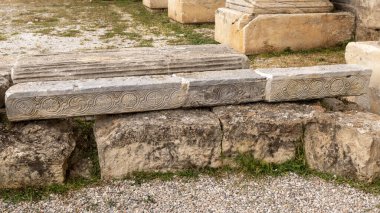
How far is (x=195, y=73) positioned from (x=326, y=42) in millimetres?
4134

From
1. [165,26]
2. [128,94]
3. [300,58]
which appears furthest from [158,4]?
[128,94]

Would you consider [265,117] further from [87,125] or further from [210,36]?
[210,36]

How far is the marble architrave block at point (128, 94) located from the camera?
3674 mm

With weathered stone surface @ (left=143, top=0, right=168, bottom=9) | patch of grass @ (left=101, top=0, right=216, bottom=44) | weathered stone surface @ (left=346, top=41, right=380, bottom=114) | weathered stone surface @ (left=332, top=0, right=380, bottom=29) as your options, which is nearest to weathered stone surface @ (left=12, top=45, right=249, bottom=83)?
weathered stone surface @ (left=346, top=41, right=380, bottom=114)

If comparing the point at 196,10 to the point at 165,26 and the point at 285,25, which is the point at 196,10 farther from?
the point at 285,25

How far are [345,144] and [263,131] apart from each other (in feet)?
2.19

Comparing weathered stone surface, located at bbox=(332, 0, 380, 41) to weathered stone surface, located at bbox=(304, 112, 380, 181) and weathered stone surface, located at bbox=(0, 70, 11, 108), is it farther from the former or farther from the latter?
weathered stone surface, located at bbox=(0, 70, 11, 108)

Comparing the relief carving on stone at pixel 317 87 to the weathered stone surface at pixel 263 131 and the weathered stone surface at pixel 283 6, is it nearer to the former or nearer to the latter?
the weathered stone surface at pixel 263 131

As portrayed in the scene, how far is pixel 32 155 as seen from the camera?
3684 millimetres

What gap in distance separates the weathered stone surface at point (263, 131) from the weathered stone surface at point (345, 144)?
130 mm

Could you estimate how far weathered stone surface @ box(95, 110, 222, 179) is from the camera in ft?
12.5

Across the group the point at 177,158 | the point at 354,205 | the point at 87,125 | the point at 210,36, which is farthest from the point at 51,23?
the point at 354,205

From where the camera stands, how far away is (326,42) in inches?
300

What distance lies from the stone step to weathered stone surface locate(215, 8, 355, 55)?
10.1 ft
